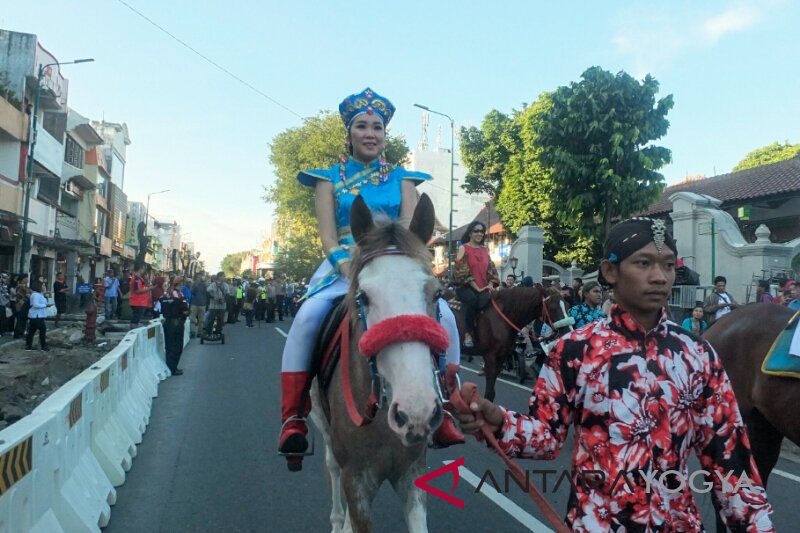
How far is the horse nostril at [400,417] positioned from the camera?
2.10 m

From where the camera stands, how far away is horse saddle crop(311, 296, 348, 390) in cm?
324

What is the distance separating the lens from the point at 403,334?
2.24 meters

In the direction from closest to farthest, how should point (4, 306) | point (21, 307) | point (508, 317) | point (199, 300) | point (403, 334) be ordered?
point (403, 334), point (508, 317), point (21, 307), point (4, 306), point (199, 300)

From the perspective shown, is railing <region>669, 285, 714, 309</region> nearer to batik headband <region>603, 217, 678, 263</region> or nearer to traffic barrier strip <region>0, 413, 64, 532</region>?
batik headband <region>603, 217, 678, 263</region>

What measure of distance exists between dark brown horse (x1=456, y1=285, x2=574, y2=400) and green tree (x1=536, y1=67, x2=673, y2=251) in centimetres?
1382

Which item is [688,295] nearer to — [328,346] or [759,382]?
[759,382]

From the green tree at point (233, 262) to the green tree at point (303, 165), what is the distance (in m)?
114

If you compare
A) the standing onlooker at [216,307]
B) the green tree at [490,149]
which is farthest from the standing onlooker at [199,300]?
the green tree at [490,149]

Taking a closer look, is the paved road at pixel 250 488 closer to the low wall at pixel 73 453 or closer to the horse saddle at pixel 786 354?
the low wall at pixel 73 453

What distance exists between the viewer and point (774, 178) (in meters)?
27.5

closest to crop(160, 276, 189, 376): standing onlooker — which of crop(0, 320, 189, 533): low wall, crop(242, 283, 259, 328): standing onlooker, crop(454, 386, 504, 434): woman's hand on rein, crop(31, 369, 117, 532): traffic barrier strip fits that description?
crop(0, 320, 189, 533): low wall

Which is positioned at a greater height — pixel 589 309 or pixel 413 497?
pixel 589 309

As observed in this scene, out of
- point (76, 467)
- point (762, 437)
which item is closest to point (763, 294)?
point (762, 437)

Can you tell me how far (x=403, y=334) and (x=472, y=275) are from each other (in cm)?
736
